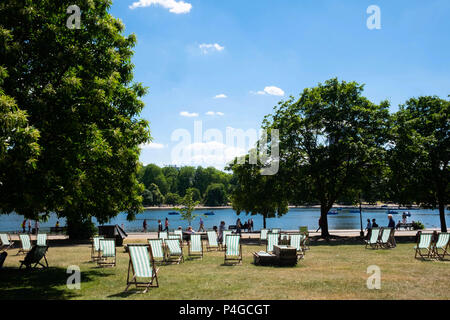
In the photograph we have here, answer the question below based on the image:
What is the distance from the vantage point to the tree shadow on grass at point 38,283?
848cm

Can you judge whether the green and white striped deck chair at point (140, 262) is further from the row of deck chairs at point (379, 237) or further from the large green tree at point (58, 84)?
the row of deck chairs at point (379, 237)

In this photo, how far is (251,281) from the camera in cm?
950

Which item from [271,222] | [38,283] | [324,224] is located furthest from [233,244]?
[271,222]

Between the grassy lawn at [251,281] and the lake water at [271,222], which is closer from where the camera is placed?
the grassy lawn at [251,281]

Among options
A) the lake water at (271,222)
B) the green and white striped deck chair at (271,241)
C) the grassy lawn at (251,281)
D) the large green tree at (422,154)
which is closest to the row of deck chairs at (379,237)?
the grassy lawn at (251,281)

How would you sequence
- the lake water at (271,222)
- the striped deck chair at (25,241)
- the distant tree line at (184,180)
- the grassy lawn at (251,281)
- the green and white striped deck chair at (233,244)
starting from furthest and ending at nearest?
the distant tree line at (184,180), the lake water at (271,222), the striped deck chair at (25,241), the green and white striped deck chair at (233,244), the grassy lawn at (251,281)

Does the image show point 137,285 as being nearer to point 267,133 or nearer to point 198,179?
point 267,133

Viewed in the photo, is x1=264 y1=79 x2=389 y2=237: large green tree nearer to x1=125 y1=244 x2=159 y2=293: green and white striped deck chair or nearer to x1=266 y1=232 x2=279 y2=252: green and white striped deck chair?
x1=266 y1=232 x2=279 y2=252: green and white striped deck chair

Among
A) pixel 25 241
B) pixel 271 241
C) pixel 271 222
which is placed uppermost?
pixel 271 241

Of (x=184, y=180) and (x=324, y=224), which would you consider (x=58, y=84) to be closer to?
(x=324, y=224)

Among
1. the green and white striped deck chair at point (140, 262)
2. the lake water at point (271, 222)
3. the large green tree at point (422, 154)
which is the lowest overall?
the lake water at point (271, 222)

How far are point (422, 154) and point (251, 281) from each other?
20.6 meters

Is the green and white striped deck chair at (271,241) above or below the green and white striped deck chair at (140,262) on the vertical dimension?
below
